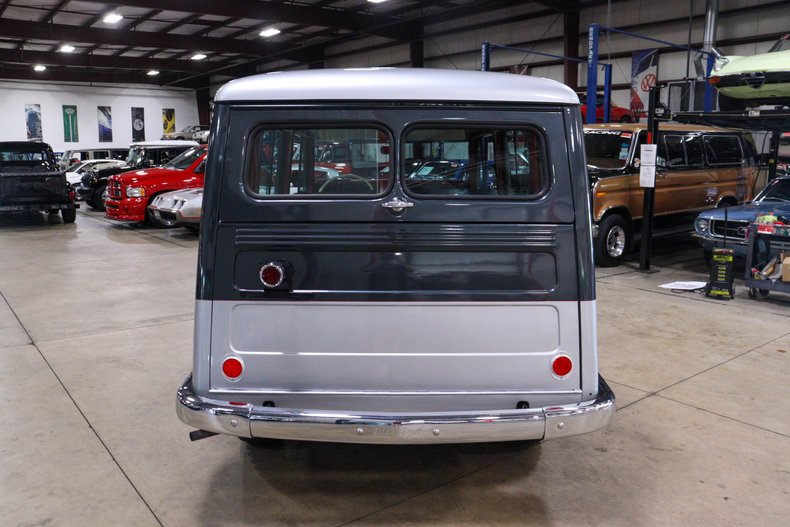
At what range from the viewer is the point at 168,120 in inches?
1421

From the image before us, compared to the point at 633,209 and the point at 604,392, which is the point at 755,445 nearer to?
the point at 604,392

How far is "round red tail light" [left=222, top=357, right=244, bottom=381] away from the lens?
284cm

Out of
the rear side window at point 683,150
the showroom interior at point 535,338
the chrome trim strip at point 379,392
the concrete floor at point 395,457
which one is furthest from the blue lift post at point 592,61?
the chrome trim strip at point 379,392

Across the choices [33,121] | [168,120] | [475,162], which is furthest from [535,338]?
[168,120]

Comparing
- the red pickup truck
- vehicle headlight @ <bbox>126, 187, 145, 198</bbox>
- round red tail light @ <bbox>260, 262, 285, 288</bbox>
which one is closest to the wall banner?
the red pickup truck

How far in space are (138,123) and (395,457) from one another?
117 ft

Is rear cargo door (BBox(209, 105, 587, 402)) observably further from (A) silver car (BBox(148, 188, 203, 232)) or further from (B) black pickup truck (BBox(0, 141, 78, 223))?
(B) black pickup truck (BBox(0, 141, 78, 223))

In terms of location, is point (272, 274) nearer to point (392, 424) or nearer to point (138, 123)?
point (392, 424)

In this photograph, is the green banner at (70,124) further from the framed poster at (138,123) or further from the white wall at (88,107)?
the framed poster at (138,123)

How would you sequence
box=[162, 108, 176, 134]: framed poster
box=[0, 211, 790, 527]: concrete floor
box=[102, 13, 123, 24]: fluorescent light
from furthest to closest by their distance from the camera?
box=[162, 108, 176, 134]: framed poster < box=[102, 13, 123, 24]: fluorescent light < box=[0, 211, 790, 527]: concrete floor

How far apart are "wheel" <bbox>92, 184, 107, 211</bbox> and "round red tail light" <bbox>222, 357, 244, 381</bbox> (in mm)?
16357

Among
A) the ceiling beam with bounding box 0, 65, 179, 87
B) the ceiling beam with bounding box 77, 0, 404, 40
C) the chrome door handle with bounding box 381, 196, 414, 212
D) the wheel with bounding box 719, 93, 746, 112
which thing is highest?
the ceiling beam with bounding box 0, 65, 179, 87

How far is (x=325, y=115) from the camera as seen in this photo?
9.18 ft

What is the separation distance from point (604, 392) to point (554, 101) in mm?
1356
